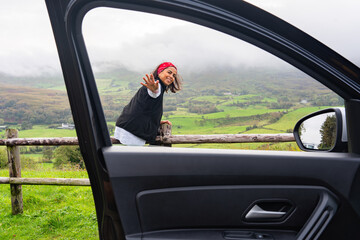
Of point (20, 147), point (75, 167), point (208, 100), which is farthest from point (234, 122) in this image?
point (75, 167)

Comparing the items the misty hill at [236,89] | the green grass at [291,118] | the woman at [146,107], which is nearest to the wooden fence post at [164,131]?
the woman at [146,107]

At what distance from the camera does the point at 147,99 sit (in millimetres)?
2326

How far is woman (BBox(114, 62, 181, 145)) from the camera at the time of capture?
212 cm

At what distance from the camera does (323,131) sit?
128 centimetres

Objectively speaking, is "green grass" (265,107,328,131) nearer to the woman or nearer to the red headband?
the woman

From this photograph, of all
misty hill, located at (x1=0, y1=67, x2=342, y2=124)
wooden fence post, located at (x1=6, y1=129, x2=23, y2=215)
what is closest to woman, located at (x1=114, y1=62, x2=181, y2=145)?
misty hill, located at (x1=0, y1=67, x2=342, y2=124)

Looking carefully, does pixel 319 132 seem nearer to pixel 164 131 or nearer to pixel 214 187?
pixel 214 187

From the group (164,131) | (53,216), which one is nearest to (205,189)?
(164,131)

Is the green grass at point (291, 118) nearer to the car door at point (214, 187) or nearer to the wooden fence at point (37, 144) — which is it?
the car door at point (214, 187)

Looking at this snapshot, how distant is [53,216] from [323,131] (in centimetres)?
384

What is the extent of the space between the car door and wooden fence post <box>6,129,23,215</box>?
3.98 meters

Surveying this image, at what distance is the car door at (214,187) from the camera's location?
3.77 ft

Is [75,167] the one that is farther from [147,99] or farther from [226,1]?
[226,1]

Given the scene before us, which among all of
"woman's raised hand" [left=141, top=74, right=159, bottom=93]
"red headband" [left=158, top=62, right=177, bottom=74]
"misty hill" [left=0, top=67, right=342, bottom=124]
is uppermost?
"red headband" [left=158, top=62, right=177, bottom=74]
